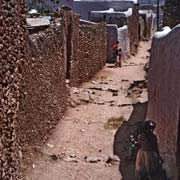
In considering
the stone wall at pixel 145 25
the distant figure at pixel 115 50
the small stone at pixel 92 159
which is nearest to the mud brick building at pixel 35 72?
the small stone at pixel 92 159

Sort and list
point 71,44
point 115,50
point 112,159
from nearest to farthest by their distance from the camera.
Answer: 1. point 112,159
2. point 71,44
3. point 115,50

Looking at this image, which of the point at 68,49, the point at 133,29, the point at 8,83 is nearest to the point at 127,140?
the point at 68,49

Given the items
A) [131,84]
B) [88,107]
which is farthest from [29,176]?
[131,84]

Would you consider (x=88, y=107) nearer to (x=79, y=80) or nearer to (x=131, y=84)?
Answer: (x=79, y=80)

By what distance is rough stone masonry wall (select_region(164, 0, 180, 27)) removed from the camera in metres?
15.1

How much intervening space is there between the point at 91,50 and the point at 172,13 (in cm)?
487

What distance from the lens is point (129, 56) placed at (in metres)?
27.6

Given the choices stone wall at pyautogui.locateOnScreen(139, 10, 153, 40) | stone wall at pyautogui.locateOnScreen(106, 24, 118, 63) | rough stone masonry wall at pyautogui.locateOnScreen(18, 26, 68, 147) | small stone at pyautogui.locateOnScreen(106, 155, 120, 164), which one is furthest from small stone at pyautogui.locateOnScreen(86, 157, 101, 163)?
stone wall at pyautogui.locateOnScreen(139, 10, 153, 40)

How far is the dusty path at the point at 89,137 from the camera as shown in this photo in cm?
895

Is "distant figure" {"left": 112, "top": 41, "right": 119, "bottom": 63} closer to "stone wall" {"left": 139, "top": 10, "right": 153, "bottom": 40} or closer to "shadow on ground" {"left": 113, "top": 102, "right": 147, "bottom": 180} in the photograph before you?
"shadow on ground" {"left": 113, "top": 102, "right": 147, "bottom": 180}

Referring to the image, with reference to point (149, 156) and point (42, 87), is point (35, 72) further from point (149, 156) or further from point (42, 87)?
point (149, 156)

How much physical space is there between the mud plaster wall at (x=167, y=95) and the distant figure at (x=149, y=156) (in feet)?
0.88

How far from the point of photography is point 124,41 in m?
26.1

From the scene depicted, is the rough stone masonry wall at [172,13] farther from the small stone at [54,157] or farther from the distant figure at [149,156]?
the distant figure at [149,156]
